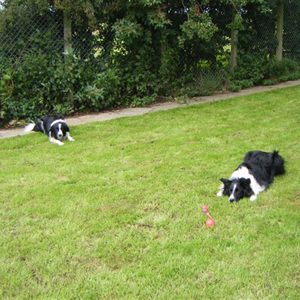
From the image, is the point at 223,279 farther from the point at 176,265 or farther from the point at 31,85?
the point at 31,85

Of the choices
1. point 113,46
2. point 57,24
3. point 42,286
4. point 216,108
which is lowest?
point 216,108

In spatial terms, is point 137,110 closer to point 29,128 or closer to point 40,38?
point 29,128

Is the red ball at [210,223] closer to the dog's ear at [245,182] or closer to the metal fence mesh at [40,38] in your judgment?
the dog's ear at [245,182]

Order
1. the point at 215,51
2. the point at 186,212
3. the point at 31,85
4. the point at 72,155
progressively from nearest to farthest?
the point at 186,212 < the point at 72,155 < the point at 31,85 < the point at 215,51

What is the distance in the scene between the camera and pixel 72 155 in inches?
250

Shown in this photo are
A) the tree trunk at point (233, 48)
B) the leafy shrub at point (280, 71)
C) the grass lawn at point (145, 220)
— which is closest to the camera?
the grass lawn at point (145, 220)

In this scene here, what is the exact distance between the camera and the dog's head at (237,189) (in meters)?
4.55

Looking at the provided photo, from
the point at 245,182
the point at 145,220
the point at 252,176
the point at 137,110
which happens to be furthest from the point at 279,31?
the point at 145,220

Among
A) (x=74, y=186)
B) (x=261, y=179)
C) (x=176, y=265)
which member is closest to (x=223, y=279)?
(x=176, y=265)

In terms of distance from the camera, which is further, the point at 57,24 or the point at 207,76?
the point at 207,76

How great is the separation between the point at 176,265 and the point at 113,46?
6.72 m

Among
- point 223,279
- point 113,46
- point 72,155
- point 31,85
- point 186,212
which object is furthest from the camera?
point 113,46

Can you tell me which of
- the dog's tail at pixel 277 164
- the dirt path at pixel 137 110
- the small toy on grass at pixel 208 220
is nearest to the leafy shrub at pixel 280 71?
the dirt path at pixel 137 110

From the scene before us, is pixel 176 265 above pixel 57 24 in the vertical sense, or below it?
below
